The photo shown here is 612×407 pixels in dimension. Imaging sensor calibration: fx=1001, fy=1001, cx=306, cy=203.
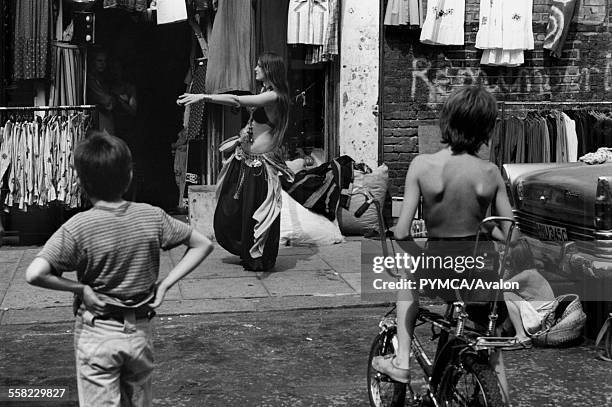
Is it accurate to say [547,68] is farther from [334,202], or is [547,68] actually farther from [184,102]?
[184,102]

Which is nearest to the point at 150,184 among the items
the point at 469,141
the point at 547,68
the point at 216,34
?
the point at 216,34

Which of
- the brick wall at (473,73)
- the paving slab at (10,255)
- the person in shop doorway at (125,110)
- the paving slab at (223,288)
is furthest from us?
the person in shop doorway at (125,110)

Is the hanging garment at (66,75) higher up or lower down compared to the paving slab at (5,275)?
higher up

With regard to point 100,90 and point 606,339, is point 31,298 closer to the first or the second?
point 100,90

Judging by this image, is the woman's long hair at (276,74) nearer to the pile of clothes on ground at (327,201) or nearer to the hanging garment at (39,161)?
the pile of clothes on ground at (327,201)

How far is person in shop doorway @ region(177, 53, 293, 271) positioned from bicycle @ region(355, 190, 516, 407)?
384 cm

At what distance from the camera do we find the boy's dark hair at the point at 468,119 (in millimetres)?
4473

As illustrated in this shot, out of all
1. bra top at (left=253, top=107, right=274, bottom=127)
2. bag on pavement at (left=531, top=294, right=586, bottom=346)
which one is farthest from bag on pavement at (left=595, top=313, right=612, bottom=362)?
bra top at (left=253, top=107, right=274, bottom=127)

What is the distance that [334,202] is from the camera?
10766mm

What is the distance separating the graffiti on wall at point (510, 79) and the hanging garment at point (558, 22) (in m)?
0.32

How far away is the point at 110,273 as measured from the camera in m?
3.80

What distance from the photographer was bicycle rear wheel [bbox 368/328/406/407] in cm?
491

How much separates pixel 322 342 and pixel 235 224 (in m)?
2.31

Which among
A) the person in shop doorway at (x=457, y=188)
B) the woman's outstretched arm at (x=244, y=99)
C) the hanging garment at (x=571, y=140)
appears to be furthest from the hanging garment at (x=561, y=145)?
the person in shop doorway at (x=457, y=188)
